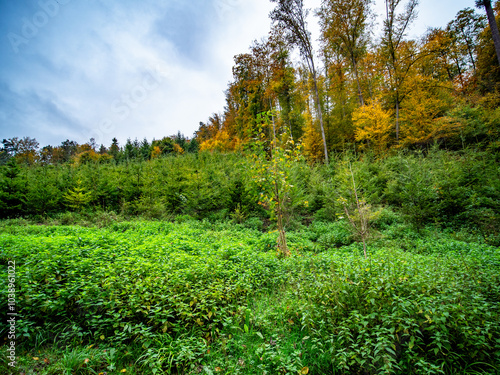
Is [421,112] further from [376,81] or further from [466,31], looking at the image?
[466,31]

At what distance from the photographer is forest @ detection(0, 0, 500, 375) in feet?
7.34

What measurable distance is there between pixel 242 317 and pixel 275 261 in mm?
1954

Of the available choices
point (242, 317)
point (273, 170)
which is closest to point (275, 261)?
point (242, 317)

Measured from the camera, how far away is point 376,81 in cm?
1869

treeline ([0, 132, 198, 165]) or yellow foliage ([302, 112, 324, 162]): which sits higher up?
treeline ([0, 132, 198, 165])

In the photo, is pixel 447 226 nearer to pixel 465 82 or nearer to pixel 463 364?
pixel 463 364

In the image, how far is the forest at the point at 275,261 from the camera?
2.24 meters

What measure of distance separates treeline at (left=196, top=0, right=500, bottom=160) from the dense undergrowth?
11.1 meters

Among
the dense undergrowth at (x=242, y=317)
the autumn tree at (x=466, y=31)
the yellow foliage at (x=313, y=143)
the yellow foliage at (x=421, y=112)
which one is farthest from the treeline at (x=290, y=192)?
the autumn tree at (x=466, y=31)

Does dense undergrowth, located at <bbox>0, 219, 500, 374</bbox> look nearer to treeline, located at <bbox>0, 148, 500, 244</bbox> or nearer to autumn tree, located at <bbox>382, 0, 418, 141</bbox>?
treeline, located at <bbox>0, 148, 500, 244</bbox>

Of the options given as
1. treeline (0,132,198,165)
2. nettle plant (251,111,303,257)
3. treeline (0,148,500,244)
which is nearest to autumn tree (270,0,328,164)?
treeline (0,148,500,244)

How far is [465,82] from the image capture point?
19922 millimetres

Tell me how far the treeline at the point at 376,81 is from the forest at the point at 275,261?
222 millimetres

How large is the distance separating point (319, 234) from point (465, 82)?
25655mm
